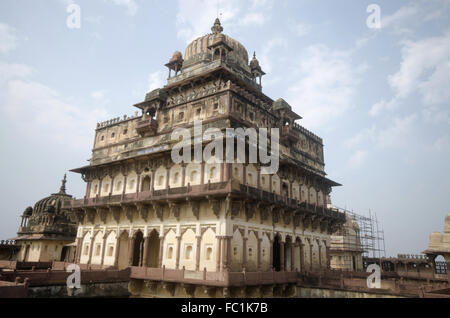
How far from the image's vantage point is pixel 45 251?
41.5 meters

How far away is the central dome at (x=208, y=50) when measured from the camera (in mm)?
33000

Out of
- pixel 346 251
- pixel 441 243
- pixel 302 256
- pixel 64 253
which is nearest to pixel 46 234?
pixel 64 253

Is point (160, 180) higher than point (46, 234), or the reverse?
point (160, 180)

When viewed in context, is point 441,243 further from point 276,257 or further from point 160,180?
point 160,180

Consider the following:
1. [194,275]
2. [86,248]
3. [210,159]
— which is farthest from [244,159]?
[86,248]

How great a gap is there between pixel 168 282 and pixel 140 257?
8.36 m

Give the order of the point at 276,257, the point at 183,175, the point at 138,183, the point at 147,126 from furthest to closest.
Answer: the point at 147,126 < the point at 276,257 < the point at 138,183 < the point at 183,175

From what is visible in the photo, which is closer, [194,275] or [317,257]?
[194,275]

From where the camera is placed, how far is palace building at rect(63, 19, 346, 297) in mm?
21969

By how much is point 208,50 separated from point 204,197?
55.1ft

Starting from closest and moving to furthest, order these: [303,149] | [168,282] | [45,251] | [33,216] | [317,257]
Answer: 1. [168,282]
2. [317,257]
3. [303,149]
4. [45,251]
5. [33,216]

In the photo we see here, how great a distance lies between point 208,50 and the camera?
32.9 m

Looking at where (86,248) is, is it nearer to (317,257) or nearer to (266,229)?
(266,229)

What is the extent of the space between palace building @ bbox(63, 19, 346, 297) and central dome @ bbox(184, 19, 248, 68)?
0.14 meters
